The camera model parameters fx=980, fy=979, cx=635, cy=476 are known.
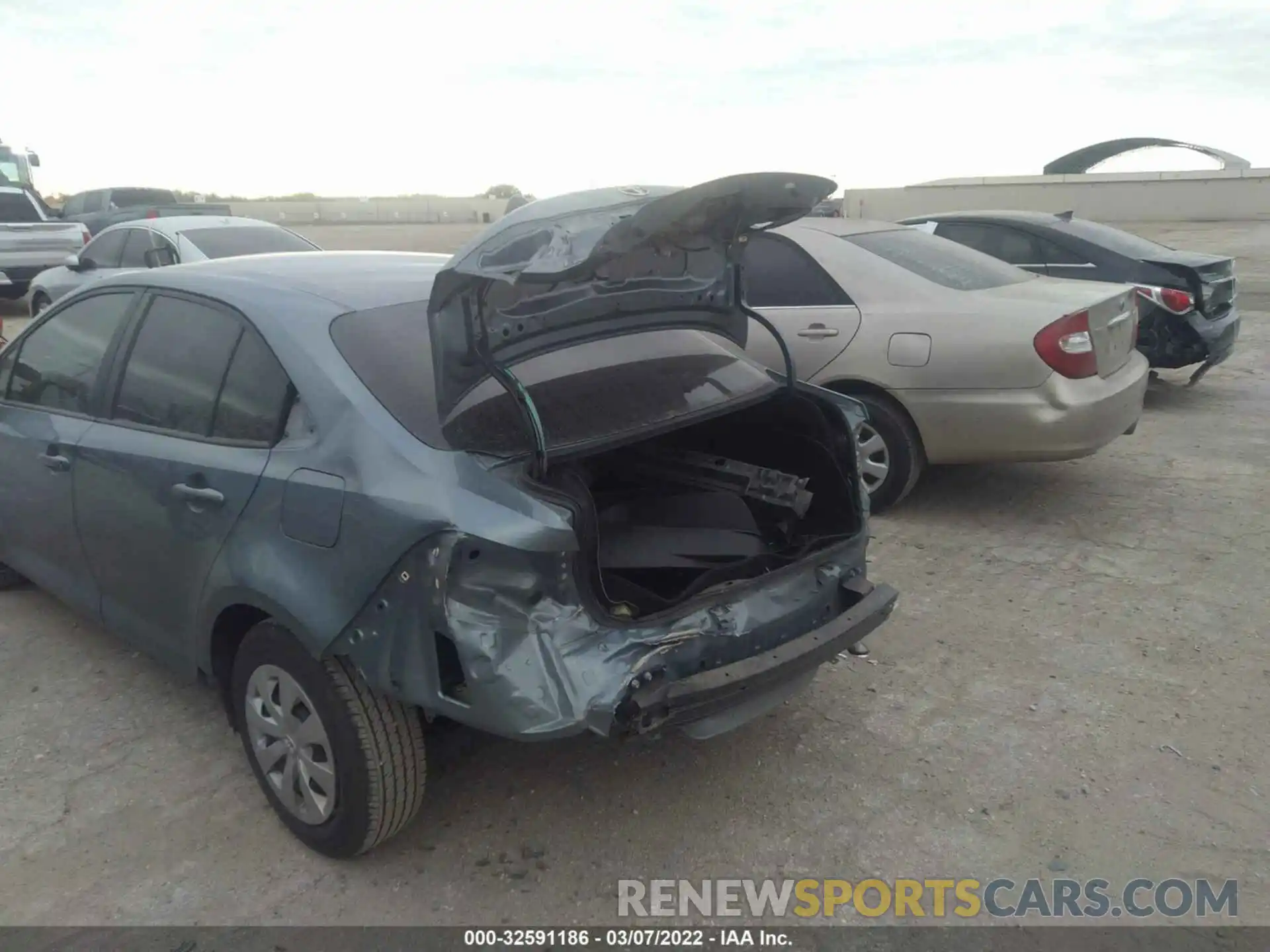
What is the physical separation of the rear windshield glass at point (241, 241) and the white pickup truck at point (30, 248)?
4968 millimetres

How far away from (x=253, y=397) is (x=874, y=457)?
3500 mm

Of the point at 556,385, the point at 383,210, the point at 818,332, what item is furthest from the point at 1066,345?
the point at 383,210

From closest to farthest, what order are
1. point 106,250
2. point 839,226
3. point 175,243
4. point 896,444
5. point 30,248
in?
point 896,444
point 839,226
point 175,243
point 106,250
point 30,248

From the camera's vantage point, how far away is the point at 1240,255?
1823 cm

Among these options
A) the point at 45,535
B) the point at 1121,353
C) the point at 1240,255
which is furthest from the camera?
the point at 1240,255

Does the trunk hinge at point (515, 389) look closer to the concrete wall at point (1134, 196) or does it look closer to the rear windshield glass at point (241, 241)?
the rear windshield glass at point (241, 241)

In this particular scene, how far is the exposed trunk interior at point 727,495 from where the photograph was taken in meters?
3.24

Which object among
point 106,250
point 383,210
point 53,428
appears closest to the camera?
point 53,428

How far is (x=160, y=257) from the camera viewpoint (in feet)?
31.2

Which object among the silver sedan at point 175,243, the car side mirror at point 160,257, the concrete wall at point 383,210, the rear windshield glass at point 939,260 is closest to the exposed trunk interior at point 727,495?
the rear windshield glass at point 939,260

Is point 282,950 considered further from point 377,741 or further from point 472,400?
point 472,400

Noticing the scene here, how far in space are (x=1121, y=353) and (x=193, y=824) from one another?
16.5 ft

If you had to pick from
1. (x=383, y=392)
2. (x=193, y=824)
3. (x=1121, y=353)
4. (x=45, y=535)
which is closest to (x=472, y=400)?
(x=383, y=392)

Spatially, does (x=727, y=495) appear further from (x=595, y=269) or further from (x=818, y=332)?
(x=818, y=332)
